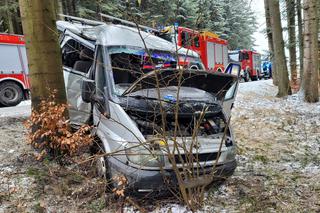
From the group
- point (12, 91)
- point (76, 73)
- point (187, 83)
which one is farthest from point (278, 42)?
point (12, 91)

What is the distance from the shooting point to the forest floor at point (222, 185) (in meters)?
4.32

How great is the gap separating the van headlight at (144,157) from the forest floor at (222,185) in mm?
602

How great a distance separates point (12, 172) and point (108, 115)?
1710mm

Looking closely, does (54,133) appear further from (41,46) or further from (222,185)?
(222,185)

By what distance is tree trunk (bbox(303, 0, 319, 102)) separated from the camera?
10.8 meters

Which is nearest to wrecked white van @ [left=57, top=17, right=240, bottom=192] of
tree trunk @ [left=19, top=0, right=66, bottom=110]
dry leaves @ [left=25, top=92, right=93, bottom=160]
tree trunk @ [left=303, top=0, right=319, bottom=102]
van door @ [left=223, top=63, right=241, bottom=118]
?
van door @ [left=223, top=63, right=241, bottom=118]

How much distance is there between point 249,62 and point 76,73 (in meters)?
25.7

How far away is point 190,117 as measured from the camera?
461cm

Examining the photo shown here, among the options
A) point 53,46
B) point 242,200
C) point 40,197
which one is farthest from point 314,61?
point 40,197

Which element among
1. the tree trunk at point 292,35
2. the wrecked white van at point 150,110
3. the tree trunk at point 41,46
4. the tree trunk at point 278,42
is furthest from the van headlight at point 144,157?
the tree trunk at point 292,35

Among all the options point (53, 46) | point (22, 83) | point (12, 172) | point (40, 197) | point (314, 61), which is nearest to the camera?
point (40, 197)

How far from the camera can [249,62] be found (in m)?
30.1

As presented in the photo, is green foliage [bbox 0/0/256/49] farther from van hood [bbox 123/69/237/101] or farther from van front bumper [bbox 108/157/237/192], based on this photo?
van front bumper [bbox 108/157/237/192]

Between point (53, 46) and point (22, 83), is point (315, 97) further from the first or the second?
point (22, 83)
